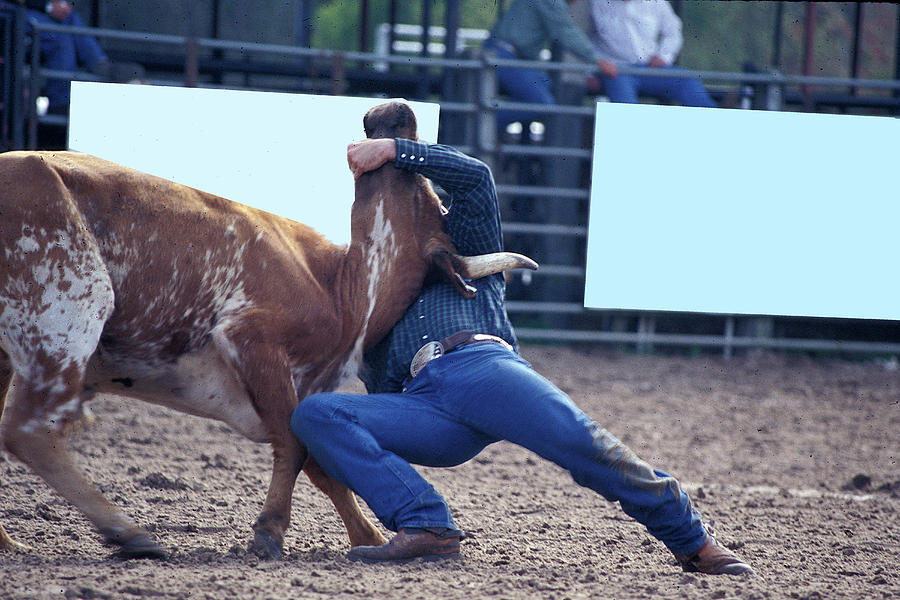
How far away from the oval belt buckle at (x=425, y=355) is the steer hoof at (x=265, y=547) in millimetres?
631

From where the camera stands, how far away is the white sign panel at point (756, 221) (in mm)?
4070

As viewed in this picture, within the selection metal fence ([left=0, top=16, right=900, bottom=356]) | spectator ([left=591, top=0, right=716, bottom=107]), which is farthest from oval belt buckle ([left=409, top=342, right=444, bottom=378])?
spectator ([left=591, top=0, right=716, bottom=107])

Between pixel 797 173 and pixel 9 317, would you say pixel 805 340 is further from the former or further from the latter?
pixel 9 317

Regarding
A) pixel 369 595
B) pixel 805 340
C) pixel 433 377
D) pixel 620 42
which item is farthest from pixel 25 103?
pixel 805 340

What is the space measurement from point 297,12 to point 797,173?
5001mm

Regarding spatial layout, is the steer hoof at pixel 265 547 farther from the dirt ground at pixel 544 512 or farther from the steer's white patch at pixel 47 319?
the steer's white patch at pixel 47 319

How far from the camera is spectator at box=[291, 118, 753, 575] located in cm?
284

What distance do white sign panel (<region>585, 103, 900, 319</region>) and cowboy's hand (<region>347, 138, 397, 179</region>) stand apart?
1.21m

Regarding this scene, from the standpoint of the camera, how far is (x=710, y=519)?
389cm

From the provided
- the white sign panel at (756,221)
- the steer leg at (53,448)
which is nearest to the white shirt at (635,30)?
the white sign panel at (756,221)

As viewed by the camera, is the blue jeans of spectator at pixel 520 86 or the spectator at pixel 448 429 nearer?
the spectator at pixel 448 429

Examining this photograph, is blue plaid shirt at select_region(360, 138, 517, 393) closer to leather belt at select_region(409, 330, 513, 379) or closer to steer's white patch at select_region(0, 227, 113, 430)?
leather belt at select_region(409, 330, 513, 379)

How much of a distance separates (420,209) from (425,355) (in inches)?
21.9

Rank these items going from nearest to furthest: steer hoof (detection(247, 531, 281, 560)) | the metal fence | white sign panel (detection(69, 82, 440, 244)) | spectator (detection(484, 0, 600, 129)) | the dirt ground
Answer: the dirt ground, steer hoof (detection(247, 531, 281, 560)), white sign panel (detection(69, 82, 440, 244)), spectator (detection(484, 0, 600, 129)), the metal fence
